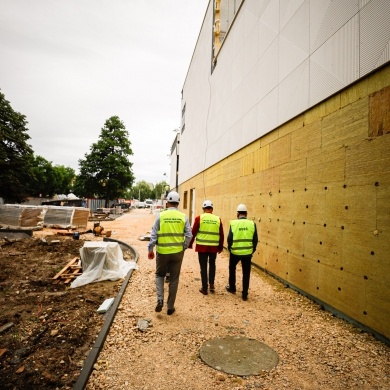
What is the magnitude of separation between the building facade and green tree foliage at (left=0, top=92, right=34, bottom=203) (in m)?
25.1

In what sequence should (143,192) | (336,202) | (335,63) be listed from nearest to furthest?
(336,202), (335,63), (143,192)

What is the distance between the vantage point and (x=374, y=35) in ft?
13.4

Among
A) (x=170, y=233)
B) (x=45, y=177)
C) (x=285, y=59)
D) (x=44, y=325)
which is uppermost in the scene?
(x=285, y=59)

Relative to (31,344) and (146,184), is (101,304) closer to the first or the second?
(31,344)

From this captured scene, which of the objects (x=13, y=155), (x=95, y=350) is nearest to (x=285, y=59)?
(x=95, y=350)

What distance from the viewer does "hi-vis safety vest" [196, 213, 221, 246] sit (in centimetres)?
572

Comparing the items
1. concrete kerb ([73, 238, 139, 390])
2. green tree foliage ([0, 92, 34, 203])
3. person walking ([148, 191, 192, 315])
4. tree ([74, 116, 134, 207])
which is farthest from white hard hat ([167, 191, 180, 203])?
tree ([74, 116, 134, 207])

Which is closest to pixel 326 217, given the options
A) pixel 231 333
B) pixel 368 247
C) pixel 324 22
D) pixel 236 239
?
pixel 368 247

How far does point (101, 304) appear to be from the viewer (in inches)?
200

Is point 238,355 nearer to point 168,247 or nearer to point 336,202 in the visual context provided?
point 168,247

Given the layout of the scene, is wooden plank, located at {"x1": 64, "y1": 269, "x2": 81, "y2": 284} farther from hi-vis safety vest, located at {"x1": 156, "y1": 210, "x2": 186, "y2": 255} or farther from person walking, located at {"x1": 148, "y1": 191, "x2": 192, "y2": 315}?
hi-vis safety vest, located at {"x1": 156, "y1": 210, "x2": 186, "y2": 255}

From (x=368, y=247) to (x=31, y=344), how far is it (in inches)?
214

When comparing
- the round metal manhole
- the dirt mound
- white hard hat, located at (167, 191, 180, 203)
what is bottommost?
the dirt mound

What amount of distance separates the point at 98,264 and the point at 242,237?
156 inches
